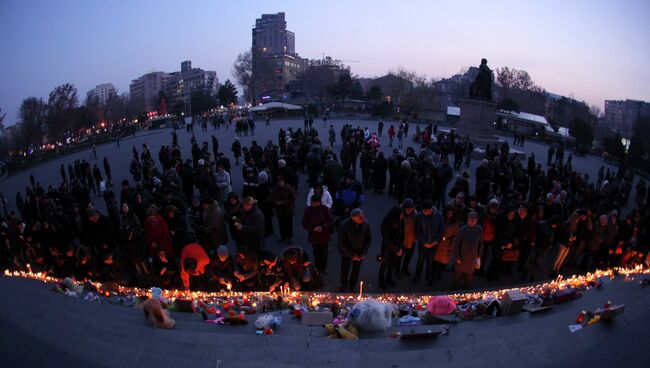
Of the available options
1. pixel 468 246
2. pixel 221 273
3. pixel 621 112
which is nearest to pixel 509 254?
pixel 468 246

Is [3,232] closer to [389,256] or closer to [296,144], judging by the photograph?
[389,256]

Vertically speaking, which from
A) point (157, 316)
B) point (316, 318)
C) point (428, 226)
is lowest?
point (316, 318)

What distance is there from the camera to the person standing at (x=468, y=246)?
658cm

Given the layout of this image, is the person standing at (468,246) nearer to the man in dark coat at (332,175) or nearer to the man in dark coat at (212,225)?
the man in dark coat at (212,225)

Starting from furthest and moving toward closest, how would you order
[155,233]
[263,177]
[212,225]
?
[263,177] → [212,225] → [155,233]

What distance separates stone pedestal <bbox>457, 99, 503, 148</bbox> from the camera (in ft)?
69.3

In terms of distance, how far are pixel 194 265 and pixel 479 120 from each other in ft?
60.4

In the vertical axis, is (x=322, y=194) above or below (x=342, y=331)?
above

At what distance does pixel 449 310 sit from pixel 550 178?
354 inches

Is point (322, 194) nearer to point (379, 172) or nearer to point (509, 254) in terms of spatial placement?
point (509, 254)

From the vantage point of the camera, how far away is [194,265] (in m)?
6.25

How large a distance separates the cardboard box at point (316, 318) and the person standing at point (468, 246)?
2.67 m

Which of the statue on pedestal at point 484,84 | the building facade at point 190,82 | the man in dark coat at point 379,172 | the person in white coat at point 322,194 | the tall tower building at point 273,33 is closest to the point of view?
the person in white coat at point 322,194

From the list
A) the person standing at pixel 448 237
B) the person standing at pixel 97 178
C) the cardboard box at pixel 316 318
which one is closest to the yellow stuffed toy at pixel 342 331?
the cardboard box at pixel 316 318
